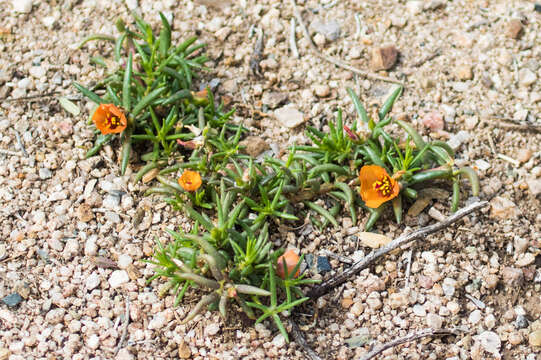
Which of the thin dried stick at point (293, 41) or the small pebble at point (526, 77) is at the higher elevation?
the thin dried stick at point (293, 41)

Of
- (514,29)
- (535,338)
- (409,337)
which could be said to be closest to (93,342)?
(409,337)

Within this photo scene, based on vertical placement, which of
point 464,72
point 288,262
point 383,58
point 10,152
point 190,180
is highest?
point 10,152

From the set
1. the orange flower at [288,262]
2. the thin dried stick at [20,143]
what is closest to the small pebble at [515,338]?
the orange flower at [288,262]

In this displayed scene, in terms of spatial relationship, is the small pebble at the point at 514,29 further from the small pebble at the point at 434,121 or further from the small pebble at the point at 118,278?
the small pebble at the point at 118,278

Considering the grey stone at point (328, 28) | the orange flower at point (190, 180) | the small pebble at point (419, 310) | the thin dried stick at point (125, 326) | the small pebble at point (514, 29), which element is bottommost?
the small pebble at point (419, 310)

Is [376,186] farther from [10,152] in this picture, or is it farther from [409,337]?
[10,152]

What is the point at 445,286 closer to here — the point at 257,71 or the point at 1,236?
the point at 257,71
